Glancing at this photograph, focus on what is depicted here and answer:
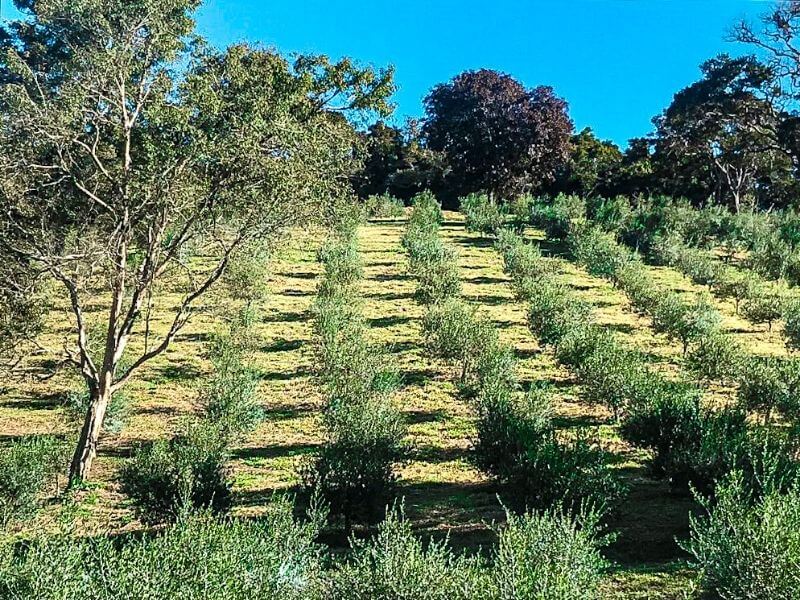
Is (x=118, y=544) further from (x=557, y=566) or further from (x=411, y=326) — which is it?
(x=411, y=326)

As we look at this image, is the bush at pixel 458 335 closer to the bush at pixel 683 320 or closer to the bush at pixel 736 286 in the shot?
the bush at pixel 683 320

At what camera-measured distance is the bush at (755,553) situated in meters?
5.41

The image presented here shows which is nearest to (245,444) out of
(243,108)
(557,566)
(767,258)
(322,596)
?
(243,108)

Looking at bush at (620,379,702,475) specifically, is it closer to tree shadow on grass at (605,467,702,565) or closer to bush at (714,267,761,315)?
tree shadow on grass at (605,467,702,565)

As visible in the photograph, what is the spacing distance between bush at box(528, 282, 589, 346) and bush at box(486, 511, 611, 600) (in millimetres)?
11838

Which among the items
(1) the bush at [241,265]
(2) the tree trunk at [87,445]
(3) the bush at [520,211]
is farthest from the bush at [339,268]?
(3) the bush at [520,211]

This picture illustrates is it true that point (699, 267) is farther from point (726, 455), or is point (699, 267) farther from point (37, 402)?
point (37, 402)

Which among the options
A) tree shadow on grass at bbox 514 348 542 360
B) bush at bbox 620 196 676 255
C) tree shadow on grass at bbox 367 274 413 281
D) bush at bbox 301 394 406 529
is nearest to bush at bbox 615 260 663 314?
tree shadow on grass at bbox 514 348 542 360

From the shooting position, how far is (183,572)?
5586mm

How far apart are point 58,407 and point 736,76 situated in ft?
111

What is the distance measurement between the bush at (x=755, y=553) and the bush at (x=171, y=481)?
264 inches

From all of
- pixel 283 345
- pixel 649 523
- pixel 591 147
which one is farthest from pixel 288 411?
pixel 591 147

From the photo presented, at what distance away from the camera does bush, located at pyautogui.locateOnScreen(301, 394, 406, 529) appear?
9.70 m

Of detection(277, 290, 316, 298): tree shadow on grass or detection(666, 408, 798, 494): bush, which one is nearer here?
detection(666, 408, 798, 494): bush
